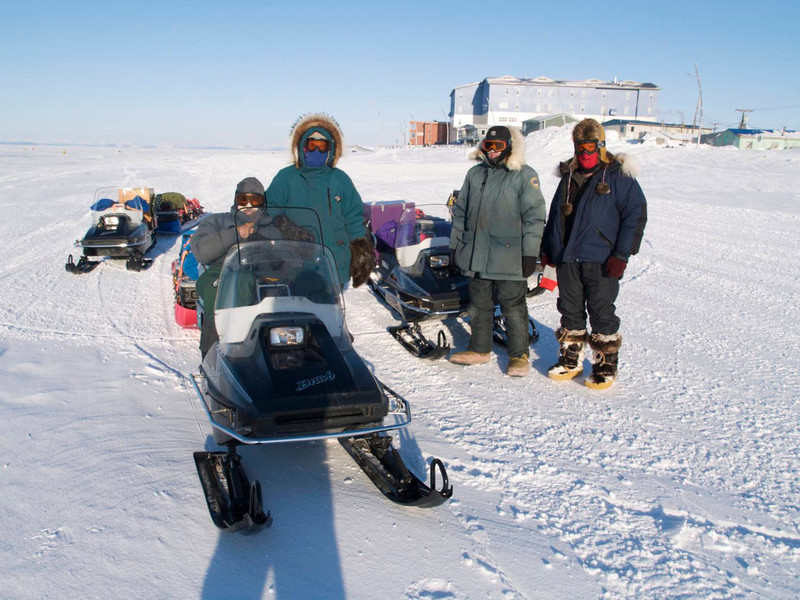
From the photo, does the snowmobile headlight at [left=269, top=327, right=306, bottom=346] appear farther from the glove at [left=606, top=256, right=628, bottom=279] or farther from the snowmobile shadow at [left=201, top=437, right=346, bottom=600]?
the glove at [left=606, top=256, right=628, bottom=279]

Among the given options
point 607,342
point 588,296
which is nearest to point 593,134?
point 588,296

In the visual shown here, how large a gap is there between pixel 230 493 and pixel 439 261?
3300mm

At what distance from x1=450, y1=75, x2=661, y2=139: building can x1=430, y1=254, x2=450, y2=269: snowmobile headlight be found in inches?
2377

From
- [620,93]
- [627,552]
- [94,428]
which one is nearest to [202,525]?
[94,428]

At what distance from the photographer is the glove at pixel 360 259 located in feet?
15.0

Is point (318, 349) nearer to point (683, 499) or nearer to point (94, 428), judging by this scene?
point (94, 428)

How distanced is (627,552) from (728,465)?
105cm

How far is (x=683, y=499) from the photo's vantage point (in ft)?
9.34

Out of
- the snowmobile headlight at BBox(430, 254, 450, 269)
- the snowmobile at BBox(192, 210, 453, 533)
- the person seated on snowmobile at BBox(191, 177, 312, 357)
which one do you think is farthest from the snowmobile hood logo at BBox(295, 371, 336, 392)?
the snowmobile headlight at BBox(430, 254, 450, 269)

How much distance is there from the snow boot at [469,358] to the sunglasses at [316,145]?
1878 mm

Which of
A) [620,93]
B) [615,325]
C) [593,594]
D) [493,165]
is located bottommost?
[593,594]

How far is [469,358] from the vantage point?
459 centimetres

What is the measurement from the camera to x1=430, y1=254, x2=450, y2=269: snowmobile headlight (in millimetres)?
5465

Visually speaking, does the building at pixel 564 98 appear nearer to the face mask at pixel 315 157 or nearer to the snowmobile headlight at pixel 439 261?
the snowmobile headlight at pixel 439 261
